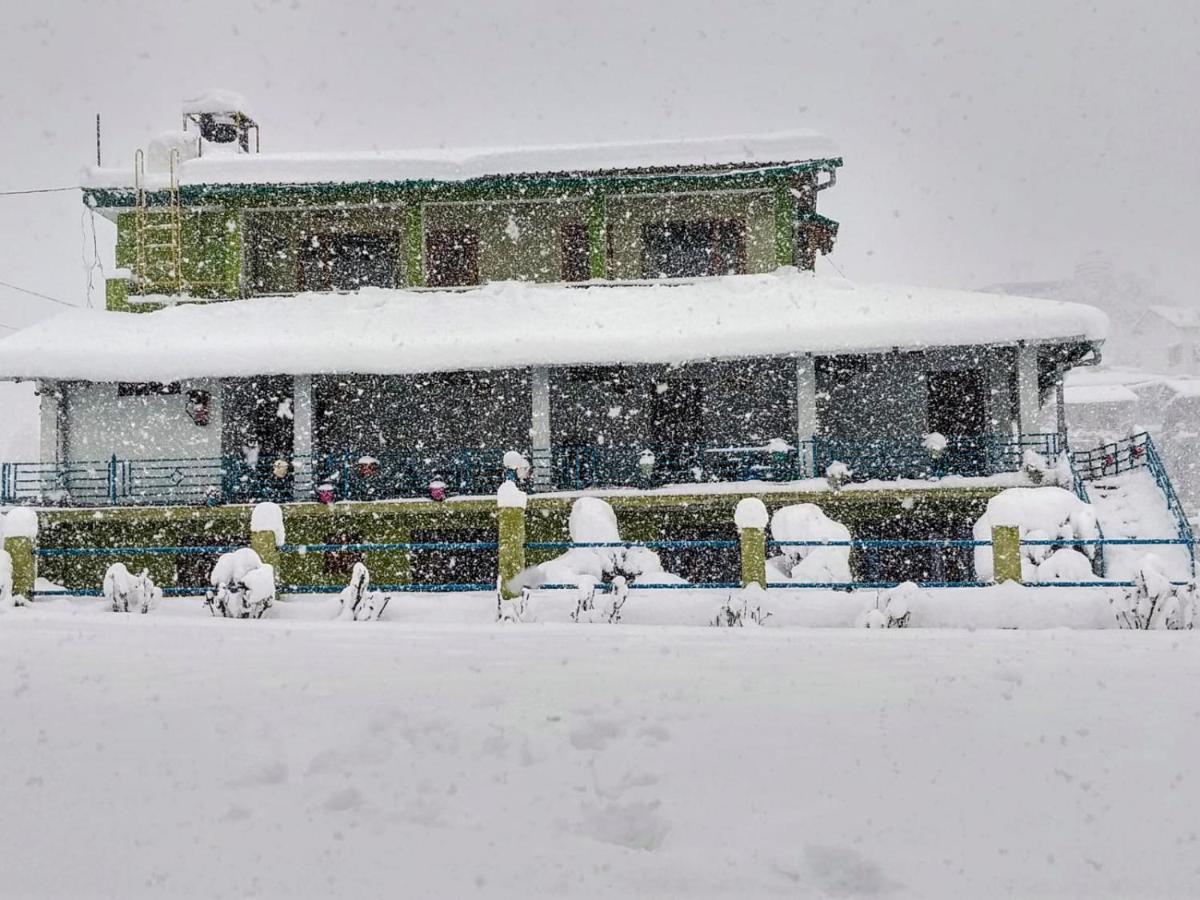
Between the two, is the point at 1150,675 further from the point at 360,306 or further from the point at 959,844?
the point at 360,306

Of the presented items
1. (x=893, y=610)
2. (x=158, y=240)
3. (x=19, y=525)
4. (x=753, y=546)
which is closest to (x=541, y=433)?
(x=753, y=546)

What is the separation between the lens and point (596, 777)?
4266 millimetres

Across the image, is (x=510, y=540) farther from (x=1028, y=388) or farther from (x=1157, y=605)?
(x=1028, y=388)

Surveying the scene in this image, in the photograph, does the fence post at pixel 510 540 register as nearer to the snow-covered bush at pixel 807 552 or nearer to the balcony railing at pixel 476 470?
the snow-covered bush at pixel 807 552

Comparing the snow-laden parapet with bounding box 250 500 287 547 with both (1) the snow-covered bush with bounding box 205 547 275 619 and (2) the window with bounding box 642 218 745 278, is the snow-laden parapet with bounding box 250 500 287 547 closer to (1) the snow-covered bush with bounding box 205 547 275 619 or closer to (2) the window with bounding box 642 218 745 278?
(1) the snow-covered bush with bounding box 205 547 275 619

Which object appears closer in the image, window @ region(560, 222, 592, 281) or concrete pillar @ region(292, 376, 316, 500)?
concrete pillar @ region(292, 376, 316, 500)

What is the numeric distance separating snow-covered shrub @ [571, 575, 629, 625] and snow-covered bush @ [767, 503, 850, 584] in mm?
2314

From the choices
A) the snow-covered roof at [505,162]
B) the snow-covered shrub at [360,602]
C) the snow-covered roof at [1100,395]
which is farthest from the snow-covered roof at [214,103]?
the snow-covered roof at [1100,395]

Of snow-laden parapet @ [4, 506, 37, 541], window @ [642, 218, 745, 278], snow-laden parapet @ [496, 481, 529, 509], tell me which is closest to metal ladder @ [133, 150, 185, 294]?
snow-laden parapet @ [4, 506, 37, 541]

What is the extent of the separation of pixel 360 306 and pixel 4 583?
8.84m

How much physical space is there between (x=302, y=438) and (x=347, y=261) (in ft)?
15.2

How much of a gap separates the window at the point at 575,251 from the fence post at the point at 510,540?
8.70m

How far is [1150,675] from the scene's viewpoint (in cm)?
631

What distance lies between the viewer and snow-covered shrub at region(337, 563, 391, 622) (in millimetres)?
9812
